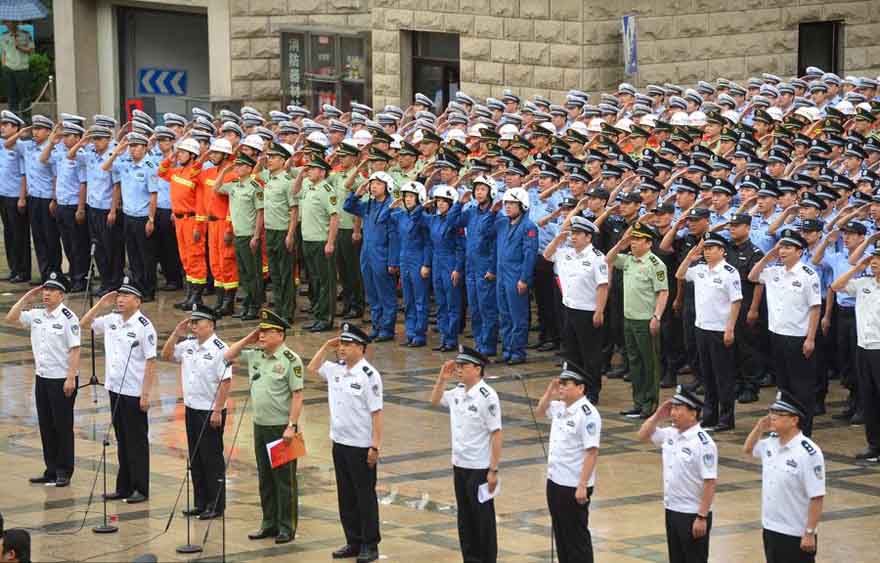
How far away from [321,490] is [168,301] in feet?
32.9

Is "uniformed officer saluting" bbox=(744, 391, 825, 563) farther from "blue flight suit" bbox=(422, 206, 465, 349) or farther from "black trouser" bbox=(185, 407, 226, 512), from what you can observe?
"blue flight suit" bbox=(422, 206, 465, 349)

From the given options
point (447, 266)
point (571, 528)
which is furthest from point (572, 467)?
point (447, 266)

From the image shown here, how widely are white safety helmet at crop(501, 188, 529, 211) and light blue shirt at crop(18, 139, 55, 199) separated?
848cm

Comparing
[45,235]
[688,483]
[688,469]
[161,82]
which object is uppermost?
[161,82]

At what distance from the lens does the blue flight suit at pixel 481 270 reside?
22016mm

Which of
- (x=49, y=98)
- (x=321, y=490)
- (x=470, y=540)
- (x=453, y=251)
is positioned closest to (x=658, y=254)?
(x=453, y=251)

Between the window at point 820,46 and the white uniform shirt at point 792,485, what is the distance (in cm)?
2029

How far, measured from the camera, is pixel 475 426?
13984 millimetres

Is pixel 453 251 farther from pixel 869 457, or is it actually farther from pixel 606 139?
pixel 869 457

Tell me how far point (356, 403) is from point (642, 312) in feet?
18.8

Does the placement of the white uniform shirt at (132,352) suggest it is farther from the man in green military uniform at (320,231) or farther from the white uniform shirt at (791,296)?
the man in green military uniform at (320,231)

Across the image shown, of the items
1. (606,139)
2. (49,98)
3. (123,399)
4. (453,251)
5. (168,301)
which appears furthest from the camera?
(49,98)

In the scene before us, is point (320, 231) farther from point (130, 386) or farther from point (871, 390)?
point (871, 390)

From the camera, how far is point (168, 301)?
26.0m
